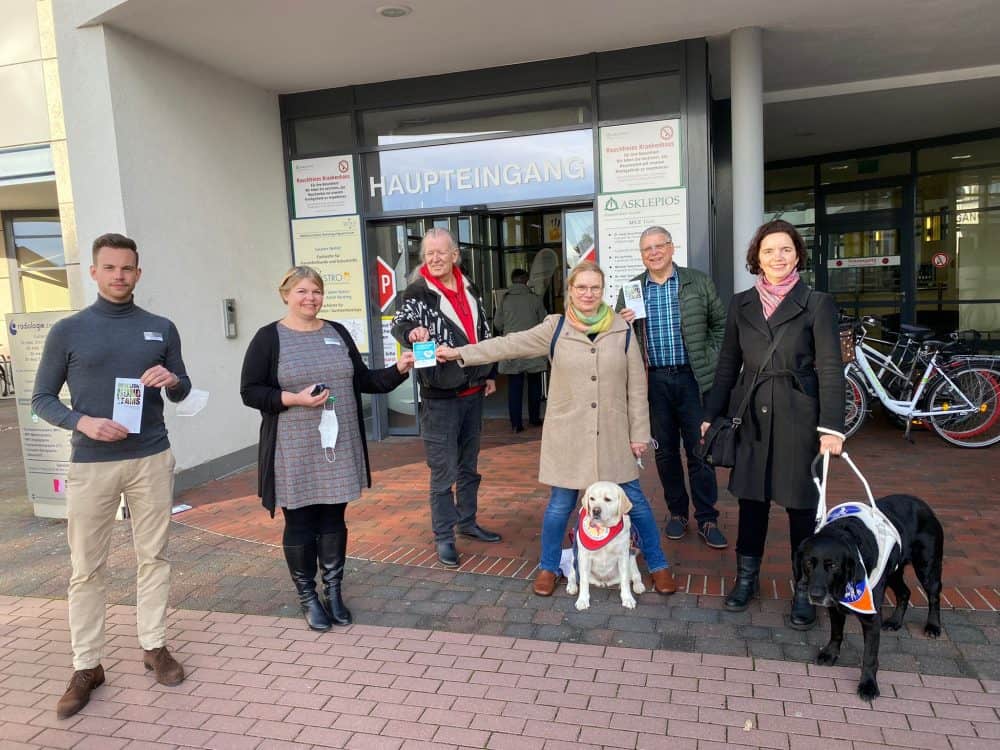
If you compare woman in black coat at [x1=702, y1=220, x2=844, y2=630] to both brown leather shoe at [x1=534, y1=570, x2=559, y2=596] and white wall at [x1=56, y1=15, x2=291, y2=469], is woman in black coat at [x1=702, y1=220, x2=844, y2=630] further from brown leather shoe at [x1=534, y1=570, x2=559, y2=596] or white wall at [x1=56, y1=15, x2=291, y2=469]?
white wall at [x1=56, y1=15, x2=291, y2=469]

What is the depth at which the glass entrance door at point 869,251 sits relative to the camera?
1183cm

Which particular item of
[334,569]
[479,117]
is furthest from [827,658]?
[479,117]

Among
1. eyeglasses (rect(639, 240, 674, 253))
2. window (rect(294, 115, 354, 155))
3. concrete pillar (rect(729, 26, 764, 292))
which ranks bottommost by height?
eyeglasses (rect(639, 240, 674, 253))

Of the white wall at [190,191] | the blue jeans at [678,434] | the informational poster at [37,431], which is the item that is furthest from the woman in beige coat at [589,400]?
the informational poster at [37,431]

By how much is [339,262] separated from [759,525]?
19.2ft

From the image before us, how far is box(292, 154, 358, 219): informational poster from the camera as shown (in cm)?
802

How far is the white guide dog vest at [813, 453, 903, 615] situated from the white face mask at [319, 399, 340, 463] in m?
2.30

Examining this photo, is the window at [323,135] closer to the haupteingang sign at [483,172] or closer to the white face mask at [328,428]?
the haupteingang sign at [483,172]

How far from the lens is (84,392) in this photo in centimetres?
312

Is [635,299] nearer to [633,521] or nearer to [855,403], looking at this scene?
[633,521]

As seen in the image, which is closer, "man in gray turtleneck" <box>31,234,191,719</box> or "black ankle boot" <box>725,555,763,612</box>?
"man in gray turtleneck" <box>31,234,191,719</box>

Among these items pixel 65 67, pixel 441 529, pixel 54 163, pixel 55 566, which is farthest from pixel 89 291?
pixel 441 529

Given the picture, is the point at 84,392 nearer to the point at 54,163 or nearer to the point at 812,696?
the point at 812,696

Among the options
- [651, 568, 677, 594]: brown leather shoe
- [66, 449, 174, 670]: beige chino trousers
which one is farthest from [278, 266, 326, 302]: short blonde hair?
[651, 568, 677, 594]: brown leather shoe
